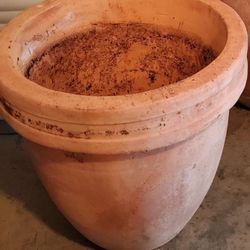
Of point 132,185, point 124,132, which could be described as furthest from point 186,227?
point 124,132

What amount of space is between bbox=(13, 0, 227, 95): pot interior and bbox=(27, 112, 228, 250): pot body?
21cm

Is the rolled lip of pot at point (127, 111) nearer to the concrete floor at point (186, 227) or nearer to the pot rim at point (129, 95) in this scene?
the pot rim at point (129, 95)

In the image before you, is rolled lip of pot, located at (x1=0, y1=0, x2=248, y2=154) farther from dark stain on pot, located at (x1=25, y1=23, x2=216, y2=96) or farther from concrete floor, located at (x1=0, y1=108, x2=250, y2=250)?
concrete floor, located at (x1=0, y1=108, x2=250, y2=250)

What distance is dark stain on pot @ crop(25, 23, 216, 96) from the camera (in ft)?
3.80

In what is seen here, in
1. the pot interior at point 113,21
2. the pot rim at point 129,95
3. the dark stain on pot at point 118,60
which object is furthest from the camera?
the dark stain on pot at point 118,60

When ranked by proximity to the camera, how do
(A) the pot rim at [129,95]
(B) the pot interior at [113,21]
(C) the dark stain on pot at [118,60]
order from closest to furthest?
(A) the pot rim at [129,95] < (B) the pot interior at [113,21] < (C) the dark stain on pot at [118,60]

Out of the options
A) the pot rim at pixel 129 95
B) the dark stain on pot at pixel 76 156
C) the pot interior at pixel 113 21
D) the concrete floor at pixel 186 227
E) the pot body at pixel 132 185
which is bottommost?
the concrete floor at pixel 186 227

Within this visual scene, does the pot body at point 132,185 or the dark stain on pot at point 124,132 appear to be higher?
the dark stain on pot at point 124,132

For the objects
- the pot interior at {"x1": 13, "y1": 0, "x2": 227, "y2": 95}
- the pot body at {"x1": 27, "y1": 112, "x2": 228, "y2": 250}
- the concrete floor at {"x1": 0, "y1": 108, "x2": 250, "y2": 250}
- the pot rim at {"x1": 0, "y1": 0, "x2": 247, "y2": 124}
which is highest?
the pot rim at {"x1": 0, "y1": 0, "x2": 247, "y2": 124}

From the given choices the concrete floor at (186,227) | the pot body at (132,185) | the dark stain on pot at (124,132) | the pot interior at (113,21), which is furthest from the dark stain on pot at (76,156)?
the concrete floor at (186,227)

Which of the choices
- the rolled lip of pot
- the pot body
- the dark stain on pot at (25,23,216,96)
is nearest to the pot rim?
the rolled lip of pot

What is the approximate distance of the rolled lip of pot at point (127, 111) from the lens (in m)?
0.77

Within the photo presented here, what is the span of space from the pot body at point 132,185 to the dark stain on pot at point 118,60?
261mm

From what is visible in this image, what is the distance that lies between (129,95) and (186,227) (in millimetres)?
544
